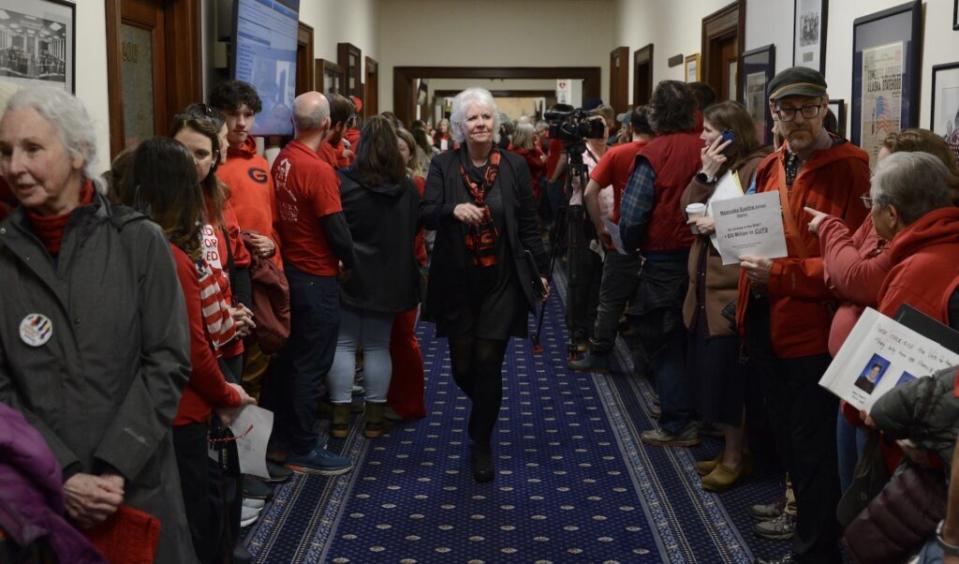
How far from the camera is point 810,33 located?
5281 millimetres

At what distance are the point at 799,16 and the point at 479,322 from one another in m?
2.63

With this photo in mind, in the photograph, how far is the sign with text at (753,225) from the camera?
9.61 ft

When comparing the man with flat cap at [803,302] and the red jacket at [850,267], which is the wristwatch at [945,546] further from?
the man with flat cap at [803,302]

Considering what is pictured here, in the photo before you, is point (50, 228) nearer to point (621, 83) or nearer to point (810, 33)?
point (810, 33)

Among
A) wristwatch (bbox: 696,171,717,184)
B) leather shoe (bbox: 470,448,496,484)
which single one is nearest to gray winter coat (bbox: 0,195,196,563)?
leather shoe (bbox: 470,448,496,484)

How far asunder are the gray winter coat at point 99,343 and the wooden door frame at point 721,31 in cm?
502

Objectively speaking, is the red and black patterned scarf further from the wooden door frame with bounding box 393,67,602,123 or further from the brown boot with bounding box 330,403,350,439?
the wooden door frame with bounding box 393,67,602,123

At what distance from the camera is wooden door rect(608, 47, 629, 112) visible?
11453 mm

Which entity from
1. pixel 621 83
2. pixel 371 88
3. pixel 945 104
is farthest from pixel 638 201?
pixel 371 88

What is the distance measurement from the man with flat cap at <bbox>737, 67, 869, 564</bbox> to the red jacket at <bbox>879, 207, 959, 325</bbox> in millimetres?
535

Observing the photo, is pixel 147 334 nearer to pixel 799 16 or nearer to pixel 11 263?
pixel 11 263

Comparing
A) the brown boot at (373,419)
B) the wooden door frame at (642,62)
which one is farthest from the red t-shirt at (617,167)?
the wooden door frame at (642,62)

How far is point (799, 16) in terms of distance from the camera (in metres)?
5.45

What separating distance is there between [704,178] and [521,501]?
1.41m
